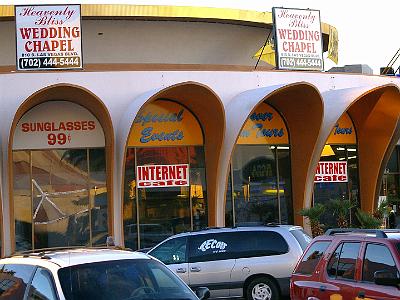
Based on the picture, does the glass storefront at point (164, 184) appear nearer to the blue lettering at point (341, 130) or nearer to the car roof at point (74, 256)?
the blue lettering at point (341, 130)

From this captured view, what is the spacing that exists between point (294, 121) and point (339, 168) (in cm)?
320

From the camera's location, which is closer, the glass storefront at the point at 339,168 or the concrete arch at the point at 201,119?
the concrete arch at the point at 201,119

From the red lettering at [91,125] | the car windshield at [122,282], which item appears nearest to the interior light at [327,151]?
the red lettering at [91,125]

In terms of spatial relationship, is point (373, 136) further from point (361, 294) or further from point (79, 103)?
point (361, 294)

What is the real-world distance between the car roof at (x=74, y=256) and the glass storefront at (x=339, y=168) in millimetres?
21615

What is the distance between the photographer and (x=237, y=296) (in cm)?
1581

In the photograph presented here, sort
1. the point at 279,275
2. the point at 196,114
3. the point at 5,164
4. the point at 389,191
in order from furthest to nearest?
1. the point at 389,191
2. the point at 196,114
3. the point at 5,164
4. the point at 279,275

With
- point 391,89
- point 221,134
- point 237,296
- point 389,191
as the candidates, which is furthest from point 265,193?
point 237,296

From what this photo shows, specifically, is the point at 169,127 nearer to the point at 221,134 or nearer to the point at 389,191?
the point at 221,134

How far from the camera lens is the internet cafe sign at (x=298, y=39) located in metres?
27.4

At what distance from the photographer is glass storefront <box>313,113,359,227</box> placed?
96.3 feet

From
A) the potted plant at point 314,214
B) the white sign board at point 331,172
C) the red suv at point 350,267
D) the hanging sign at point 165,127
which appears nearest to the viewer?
the red suv at point 350,267

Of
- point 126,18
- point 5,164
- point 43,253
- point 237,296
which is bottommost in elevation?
point 237,296

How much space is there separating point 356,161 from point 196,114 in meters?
7.41
